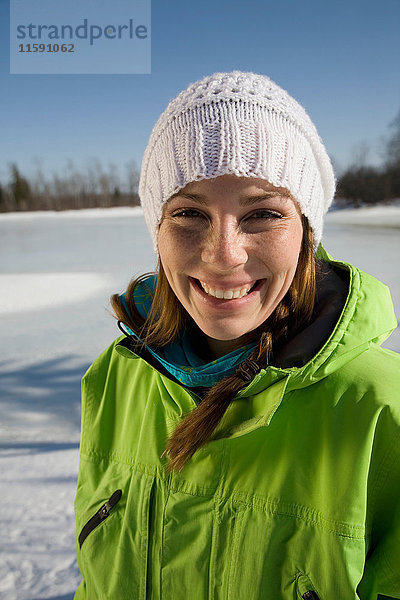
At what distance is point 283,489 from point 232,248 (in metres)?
0.53

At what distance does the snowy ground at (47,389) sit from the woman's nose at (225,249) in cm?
146

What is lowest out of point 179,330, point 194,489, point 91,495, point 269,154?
point 91,495

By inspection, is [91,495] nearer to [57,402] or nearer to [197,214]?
[197,214]

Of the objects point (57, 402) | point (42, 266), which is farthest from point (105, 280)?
point (57, 402)

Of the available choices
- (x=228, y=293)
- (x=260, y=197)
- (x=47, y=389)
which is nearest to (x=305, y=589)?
(x=228, y=293)

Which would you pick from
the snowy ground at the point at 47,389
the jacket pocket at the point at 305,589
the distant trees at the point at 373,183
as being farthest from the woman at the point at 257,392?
the distant trees at the point at 373,183

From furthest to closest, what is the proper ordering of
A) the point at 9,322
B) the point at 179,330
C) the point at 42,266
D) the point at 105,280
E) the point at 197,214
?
1. the point at 42,266
2. the point at 105,280
3. the point at 9,322
4. the point at 179,330
5. the point at 197,214

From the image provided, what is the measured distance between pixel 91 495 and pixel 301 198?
102 cm

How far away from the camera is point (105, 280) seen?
28.7ft

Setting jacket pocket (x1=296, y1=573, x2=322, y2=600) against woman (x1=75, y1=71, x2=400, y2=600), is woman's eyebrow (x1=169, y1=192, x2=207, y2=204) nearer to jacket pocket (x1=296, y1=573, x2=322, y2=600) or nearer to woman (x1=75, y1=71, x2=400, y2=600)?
woman (x1=75, y1=71, x2=400, y2=600)

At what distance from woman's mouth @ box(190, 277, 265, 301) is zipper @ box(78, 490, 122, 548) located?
0.62 m

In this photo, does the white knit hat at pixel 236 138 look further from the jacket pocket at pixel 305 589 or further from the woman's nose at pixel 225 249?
the jacket pocket at pixel 305 589

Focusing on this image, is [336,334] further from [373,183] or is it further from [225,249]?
[373,183]

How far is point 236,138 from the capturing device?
3.28ft
